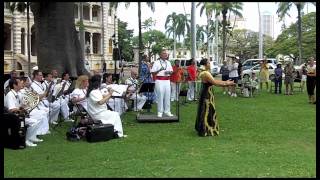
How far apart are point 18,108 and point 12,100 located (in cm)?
18

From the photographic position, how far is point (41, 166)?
769 centimetres

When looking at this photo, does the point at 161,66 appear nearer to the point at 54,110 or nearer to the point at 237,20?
the point at 237,20

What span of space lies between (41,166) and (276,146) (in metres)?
4.04

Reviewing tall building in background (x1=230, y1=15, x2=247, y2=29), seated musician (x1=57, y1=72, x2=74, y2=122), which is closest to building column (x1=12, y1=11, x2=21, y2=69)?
seated musician (x1=57, y1=72, x2=74, y2=122)

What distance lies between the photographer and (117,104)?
14.5 meters

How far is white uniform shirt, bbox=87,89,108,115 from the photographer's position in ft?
34.0

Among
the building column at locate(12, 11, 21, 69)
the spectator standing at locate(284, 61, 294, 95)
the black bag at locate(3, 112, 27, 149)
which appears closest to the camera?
the building column at locate(12, 11, 21, 69)

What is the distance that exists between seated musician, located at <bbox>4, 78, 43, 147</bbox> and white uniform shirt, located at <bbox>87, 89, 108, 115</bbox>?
3.35ft

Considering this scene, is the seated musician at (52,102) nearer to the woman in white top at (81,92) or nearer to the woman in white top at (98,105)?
the woman in white top at (81,92)

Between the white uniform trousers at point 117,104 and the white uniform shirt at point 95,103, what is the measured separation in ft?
11.0

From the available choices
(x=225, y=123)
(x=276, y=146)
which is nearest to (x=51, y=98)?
(x=225, y=123)

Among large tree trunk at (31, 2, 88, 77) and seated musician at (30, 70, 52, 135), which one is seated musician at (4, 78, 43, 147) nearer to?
seated musician at (30, 70, 52, 135)

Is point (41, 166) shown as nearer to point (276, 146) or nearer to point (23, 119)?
point (23, 119)

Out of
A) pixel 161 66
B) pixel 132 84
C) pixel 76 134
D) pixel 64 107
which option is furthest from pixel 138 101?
pixel 76 134
